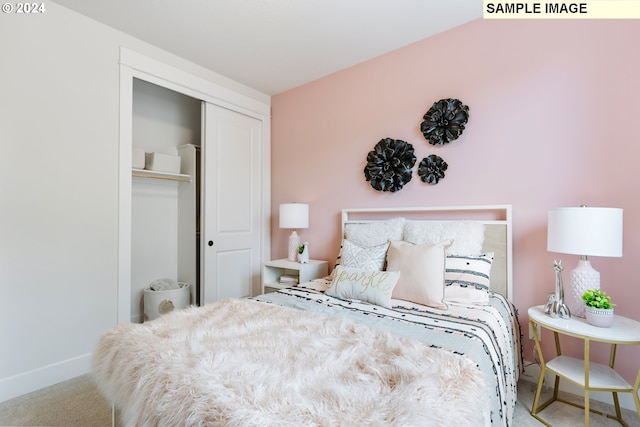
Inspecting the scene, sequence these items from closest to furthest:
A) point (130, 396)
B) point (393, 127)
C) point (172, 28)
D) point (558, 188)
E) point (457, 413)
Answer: point (457, 413) → point (130, 396) → point (558, 188) → point (172, 28) → point (393, 127)

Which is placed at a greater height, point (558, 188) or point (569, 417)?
point (558, 188)

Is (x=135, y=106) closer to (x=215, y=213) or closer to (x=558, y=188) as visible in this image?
(x=215, y=213)

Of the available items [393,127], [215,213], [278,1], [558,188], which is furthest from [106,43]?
[558,188]

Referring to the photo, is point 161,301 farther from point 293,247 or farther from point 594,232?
point 594,232

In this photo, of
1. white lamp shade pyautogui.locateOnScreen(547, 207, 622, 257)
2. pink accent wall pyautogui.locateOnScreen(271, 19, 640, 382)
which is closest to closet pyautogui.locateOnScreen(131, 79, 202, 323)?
pink accent wall pyautogui.locateOnScreen(271, 19, 640, 382)

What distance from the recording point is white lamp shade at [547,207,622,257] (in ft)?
4.72

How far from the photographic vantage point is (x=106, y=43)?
7.31 feet

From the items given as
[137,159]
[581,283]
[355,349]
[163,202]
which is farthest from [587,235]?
[163,202]

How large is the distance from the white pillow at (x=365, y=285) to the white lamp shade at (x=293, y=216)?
109 centimetres

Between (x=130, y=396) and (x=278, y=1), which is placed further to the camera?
(x=278, y=1)

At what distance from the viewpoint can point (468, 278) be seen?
1803 mm

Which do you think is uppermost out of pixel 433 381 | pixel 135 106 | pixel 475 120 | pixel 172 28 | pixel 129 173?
pixel 172 28

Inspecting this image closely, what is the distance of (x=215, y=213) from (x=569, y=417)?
3.02 m

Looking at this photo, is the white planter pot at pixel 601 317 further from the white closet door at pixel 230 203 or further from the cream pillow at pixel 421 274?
the white closet door at pixel 230 203
